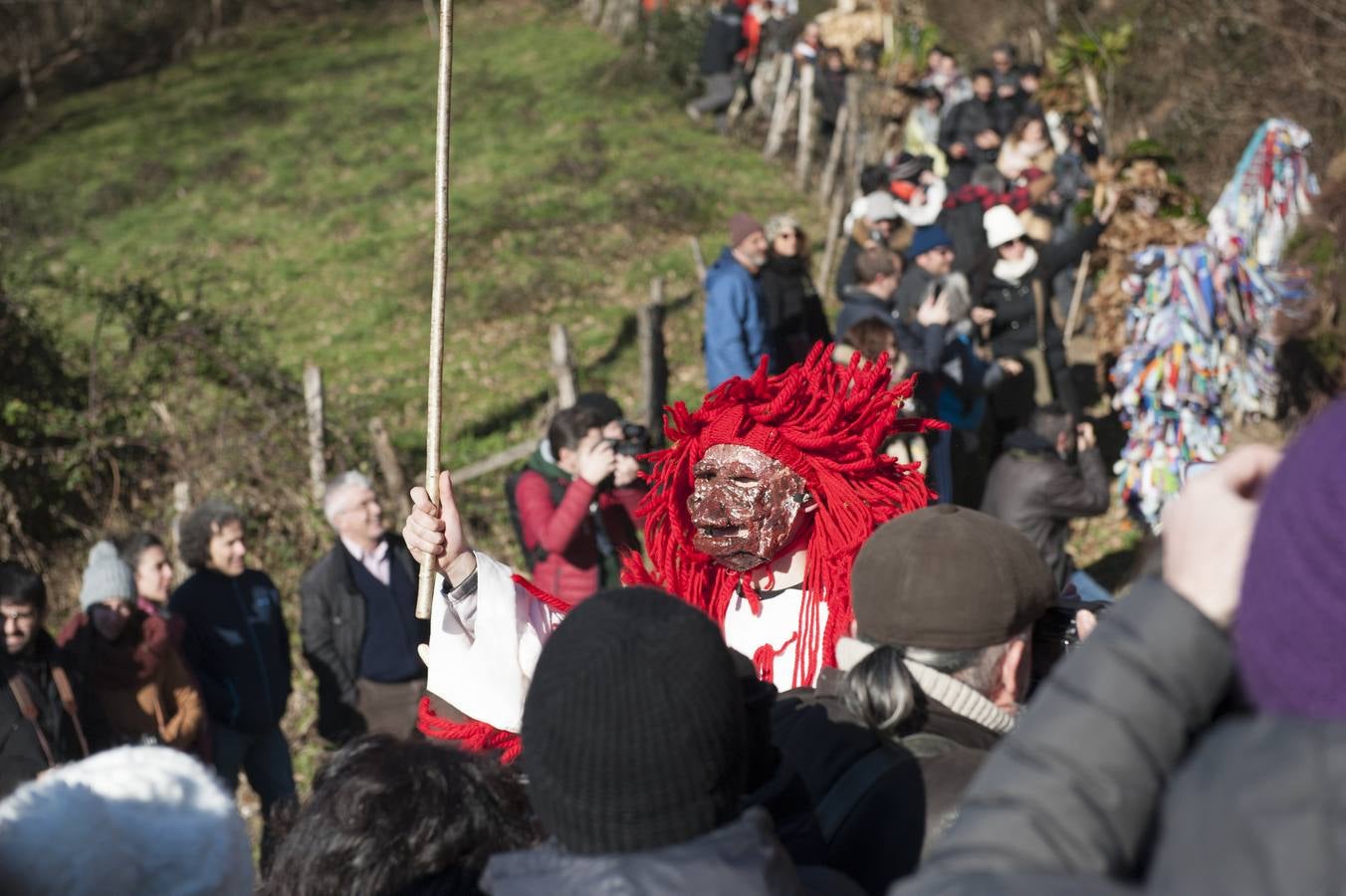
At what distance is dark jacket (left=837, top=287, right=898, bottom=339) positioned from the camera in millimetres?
6989

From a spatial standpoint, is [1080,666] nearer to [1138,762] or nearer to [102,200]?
[1138,762]

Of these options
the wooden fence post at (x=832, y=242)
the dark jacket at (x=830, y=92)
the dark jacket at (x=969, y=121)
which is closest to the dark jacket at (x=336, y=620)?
the dark jacket at (x=969, y=121)

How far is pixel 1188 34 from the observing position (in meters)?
14.2

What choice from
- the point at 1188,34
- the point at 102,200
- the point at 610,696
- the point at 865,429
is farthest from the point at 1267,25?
the point at 102,200

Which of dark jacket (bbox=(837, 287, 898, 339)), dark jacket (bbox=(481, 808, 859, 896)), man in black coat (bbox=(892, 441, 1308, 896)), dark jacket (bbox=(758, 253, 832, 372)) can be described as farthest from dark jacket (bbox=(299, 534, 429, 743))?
man in black coat (bbox=(892, 441, 1308, 896))

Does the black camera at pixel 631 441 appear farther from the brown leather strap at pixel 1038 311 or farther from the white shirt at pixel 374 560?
the brown leather strap at pixel 1038 311

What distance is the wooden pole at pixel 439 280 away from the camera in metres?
2.67

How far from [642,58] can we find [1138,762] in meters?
21.0

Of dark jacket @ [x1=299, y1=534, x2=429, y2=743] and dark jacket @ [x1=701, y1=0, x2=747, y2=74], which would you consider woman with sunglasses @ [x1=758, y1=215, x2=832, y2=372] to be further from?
dark jacket @ [x1=701, y1=0, x2=747, y2=74]

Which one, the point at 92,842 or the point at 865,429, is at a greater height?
the point at 92,842

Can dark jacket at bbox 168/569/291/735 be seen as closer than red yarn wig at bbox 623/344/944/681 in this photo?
No

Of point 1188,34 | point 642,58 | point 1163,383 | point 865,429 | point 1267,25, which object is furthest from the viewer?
point 642,58

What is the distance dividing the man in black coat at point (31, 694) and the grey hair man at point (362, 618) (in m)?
1.06

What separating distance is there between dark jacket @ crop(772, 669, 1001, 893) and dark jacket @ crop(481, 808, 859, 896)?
10.7 inches
